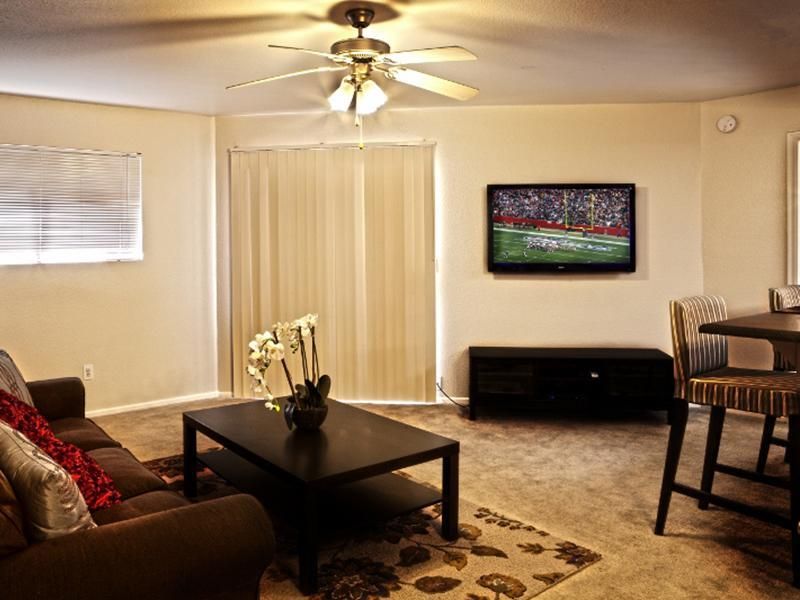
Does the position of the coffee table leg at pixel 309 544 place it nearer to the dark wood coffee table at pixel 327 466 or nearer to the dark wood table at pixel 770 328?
the dark wood coffee table at pixel 327 466

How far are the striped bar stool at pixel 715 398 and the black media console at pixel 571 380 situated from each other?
5.24 ft

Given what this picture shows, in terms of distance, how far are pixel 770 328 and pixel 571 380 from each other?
2405mm

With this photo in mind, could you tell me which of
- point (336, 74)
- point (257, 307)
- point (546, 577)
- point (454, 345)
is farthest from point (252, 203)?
point (546, 577)

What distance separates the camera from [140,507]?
224cm

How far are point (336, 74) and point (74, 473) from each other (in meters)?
3.12

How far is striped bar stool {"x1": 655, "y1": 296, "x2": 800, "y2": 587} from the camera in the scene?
8.38ft

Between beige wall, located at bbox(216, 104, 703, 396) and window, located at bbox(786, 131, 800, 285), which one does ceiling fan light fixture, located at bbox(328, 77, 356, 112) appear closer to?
beige wall, located at bbox(216, 104, 703, 396)

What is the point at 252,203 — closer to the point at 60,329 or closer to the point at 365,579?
the point at 60,329

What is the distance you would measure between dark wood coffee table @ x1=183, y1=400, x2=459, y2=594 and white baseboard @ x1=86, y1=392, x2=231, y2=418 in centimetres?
216

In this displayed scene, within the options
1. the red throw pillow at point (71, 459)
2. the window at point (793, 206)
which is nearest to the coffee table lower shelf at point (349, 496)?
the red throw pillow at point (71, 459)

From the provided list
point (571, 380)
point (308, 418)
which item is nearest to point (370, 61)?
point (308, 418)

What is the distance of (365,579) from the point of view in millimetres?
2549

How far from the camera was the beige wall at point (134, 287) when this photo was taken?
492cm

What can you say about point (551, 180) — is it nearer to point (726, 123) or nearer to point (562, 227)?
point (562, 227)
